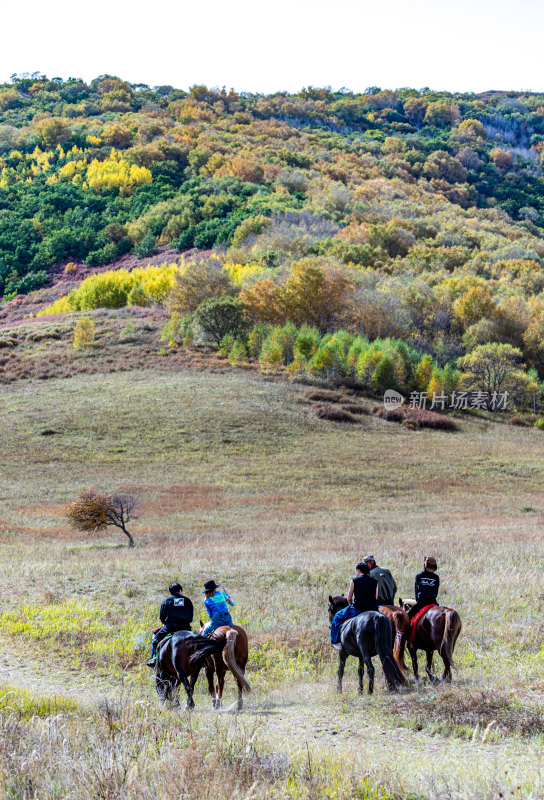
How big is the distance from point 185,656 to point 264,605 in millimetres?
6119

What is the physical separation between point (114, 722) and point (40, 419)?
169ft

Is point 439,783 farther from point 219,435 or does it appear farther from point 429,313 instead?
point 429,313

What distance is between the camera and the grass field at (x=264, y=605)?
5828mm

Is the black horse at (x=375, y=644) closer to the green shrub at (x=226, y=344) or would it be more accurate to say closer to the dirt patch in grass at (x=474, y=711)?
the dirt patch in grass at (x=474, y=711)

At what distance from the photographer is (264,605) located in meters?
15.5

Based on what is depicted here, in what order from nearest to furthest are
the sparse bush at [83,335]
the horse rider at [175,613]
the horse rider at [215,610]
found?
the horse rider at [175,613] → the horse rider at [215,610] → the sparse bush at [83,335]

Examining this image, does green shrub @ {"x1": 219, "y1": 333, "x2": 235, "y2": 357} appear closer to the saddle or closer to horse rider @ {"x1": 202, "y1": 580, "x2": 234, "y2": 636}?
the saddle

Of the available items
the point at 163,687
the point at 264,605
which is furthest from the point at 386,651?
the point at 264,605

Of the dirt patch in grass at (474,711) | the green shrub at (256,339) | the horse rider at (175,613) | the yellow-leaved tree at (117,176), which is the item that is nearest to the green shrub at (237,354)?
the green shrub at (256,339)

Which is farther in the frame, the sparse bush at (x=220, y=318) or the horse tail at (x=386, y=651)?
the sparse bush at (x=220, y=318)

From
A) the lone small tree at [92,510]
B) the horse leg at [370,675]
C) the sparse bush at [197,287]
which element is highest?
the sparse bush at [197,287]

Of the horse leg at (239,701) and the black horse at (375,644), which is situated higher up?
the black horse at (375,644)

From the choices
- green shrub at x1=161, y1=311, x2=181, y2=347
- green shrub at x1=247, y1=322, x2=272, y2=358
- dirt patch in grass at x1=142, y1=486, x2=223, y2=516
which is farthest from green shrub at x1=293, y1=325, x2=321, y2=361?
dirt patch in grass at x1=142, y1=486, x2=223, y2=516

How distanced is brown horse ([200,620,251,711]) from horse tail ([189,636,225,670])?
0.17 ft
